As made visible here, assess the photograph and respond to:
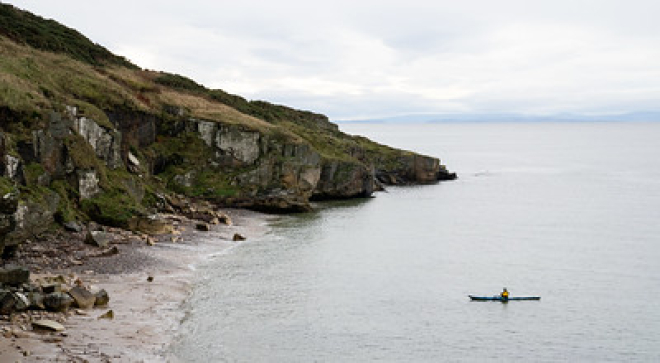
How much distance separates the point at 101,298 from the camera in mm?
36344

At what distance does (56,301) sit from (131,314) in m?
4.12

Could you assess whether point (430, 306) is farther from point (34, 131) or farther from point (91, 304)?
point (34, 131)

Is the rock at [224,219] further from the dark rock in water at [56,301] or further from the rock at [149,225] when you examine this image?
the dark rock in water at [56,301]

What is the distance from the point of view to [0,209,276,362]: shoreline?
94.5 feet

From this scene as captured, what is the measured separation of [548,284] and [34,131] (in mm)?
45072

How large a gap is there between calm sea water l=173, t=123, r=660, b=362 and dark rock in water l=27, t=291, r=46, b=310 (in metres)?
7.93

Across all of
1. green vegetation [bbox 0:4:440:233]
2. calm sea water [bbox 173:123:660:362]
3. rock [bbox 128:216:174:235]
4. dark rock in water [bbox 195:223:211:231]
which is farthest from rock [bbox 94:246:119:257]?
dark rock in water [bbox 195:223:211:231]

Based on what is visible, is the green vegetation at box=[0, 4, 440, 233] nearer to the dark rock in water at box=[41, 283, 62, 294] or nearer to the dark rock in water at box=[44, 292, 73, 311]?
the dark rock in water at box=[41, 283, 62, 294]

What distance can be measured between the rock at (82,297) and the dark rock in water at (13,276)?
261 cm

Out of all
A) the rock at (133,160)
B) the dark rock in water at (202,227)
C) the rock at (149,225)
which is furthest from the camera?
the rock at (133,160)

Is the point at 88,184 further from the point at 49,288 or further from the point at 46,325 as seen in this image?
the point at 46,325

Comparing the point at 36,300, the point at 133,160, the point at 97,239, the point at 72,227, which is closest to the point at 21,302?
the point at 36,300

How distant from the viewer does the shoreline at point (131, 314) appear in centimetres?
2880

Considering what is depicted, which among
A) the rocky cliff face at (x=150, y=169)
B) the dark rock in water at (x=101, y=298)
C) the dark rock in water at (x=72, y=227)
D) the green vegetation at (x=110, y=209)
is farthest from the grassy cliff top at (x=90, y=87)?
the dark rock in water at (x=101, y=298)
